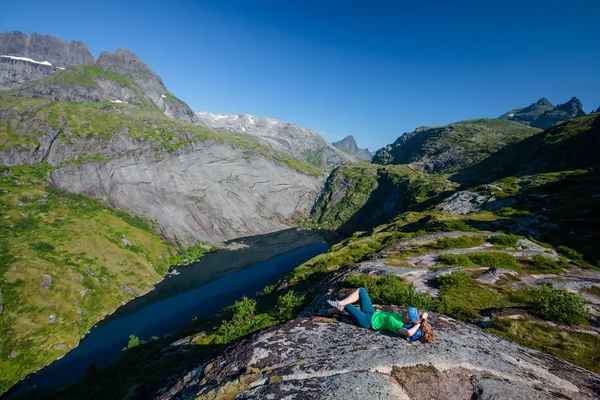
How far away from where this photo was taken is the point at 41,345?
74.9 metres

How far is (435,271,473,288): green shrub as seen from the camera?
22.2 meters

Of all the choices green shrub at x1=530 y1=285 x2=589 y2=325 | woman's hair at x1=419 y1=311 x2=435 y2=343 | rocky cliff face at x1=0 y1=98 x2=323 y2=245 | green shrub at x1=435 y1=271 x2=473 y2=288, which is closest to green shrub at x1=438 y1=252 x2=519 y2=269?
green shrub at x1=435 y1=271 x2=473 y2=288

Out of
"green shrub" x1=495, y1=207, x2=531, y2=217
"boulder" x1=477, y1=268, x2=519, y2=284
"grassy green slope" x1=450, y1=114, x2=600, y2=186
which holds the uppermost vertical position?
"grassy green slope" x1=450, y1=114, x2=600, y2=186

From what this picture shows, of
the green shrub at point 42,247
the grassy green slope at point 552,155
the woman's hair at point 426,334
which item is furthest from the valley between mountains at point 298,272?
the grassy green slope at point 552,155

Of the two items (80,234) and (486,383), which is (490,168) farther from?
(80,234)

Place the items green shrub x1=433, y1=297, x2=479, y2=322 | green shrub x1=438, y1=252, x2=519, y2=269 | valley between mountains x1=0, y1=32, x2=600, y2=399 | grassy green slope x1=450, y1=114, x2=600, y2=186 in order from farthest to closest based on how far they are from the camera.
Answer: grassy green slope x1=450, y1=114, x2=600, y2=186 < green shrub x1=438, y1=252, x2=519, y2=269 < green shrub x1=433, y1=297, x2=479, y2=322 < valley between mountains x1=0, y1=32, x2=600, y2=399

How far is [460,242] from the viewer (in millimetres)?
34938

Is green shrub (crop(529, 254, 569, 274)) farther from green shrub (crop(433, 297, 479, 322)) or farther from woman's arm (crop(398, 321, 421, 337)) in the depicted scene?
woman's arm (crop(398, 321, 421, 337))

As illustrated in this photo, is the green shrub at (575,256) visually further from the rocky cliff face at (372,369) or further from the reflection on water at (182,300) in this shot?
the reflection on water at (182,300)

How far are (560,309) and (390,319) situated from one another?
11825 mm

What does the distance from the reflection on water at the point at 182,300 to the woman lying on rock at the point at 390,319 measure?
80.0 meters

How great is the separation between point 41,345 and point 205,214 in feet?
363

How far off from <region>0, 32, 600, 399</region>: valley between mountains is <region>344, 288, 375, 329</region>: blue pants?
0.74 m

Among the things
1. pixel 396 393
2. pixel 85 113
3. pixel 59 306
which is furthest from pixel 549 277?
pixel 85 113
